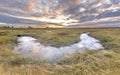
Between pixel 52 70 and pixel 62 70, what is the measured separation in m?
0.80

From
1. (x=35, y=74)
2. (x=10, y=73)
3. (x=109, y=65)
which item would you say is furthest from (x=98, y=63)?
(x=10, y=73)

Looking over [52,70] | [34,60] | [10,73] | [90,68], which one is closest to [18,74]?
[10,73]

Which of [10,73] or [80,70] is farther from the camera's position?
[80,70]

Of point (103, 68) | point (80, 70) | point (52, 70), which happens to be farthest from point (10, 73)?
point (103, 68)

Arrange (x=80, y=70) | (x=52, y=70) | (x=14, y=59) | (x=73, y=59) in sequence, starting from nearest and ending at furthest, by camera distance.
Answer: (x=80, y=70)
(x=52, y=70)
(x=73, y=59)
(x=14, y=59)

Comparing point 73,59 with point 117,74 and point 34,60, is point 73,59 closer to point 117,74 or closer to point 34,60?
point 34,60

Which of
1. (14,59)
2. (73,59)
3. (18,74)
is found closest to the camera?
(18,74)

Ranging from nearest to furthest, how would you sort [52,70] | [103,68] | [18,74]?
1. [18,74]
2. [52,70]
3. [103,68]

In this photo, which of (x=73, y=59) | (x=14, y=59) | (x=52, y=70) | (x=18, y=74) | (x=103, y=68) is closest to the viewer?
(x=18, y=74)

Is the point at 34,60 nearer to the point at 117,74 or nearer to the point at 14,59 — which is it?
the point at 14,59

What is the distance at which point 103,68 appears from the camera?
1847 cm

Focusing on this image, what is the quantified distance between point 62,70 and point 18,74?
3381 millimetres

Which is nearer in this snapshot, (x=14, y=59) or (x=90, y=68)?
(x=90, y=68)

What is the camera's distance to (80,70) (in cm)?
1606
